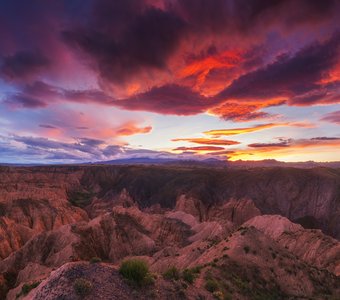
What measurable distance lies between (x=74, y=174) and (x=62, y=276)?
613 feet

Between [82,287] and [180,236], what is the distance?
59.6 meters

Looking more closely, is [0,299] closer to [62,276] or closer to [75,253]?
[75,253]

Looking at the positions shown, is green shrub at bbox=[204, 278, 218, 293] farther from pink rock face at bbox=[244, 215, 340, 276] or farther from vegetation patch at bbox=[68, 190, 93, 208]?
vegetation patch at bbox=[68, 190, 93, 208]

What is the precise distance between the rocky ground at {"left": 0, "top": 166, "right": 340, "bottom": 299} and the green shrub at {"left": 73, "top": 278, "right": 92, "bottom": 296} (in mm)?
135

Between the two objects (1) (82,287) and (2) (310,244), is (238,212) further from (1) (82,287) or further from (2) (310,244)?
(1) (82,287)

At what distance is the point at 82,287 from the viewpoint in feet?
42.9

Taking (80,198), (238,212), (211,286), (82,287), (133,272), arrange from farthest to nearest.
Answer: (80,198) → (238,212) → (211,286) → (133,272) → (82,287)

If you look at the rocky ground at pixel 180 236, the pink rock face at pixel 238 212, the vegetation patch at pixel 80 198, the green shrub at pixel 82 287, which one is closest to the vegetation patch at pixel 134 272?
the rocky ground at pixel 180 236

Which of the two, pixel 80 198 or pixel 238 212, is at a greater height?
pixel 238 212

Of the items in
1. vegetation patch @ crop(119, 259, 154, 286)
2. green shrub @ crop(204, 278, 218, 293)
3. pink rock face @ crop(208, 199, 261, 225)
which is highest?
vegetation patch @ crop(119, 259, 154, 286)

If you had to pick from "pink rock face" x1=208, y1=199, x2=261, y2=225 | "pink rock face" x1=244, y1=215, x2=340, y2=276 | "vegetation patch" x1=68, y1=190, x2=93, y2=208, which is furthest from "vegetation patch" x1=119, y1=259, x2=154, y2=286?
"vegetation patch" x1=68, y1=190, x2=93, y2=208

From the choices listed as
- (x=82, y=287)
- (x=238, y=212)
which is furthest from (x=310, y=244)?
(x=238, y=212)

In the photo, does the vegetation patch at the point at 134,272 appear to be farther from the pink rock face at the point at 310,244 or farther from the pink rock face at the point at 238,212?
the pink rock face at the point at 238,212

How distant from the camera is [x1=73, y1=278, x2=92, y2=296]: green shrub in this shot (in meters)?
13.0
